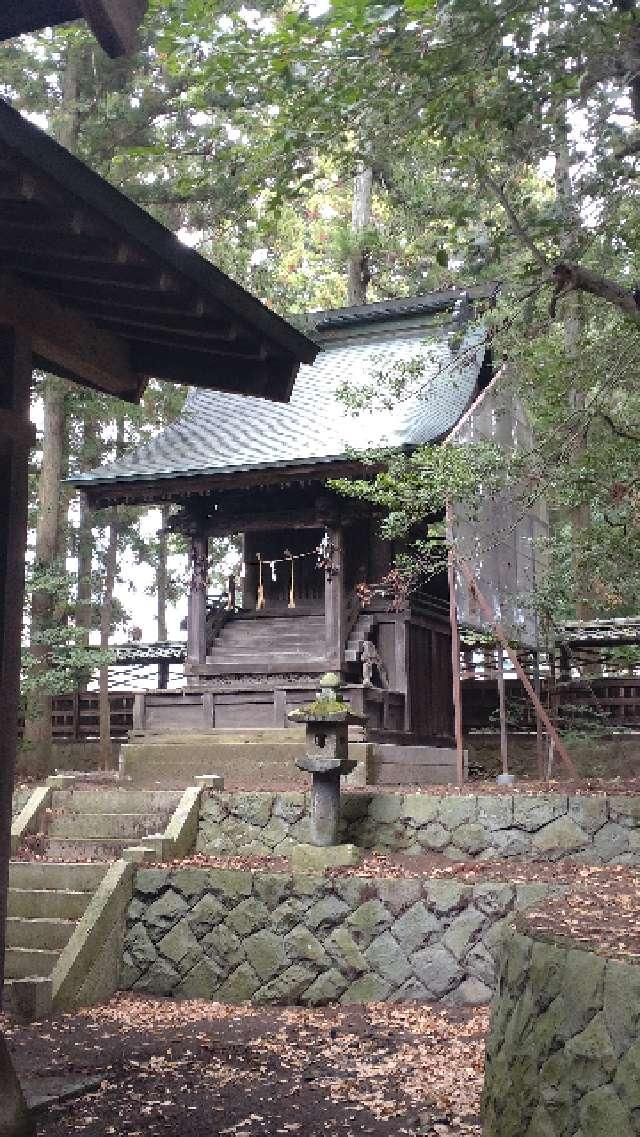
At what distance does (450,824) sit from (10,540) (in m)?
7.05

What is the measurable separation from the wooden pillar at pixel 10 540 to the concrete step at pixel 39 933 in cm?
497

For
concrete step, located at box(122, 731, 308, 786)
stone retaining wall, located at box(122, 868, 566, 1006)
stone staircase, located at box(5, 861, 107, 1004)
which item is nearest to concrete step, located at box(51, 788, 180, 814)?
concrete step, located at box(122, 731, 308, 786)

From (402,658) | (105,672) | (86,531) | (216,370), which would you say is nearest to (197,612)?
(105,672)

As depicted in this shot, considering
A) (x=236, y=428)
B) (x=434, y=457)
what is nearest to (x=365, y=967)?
(x=434, y=457)

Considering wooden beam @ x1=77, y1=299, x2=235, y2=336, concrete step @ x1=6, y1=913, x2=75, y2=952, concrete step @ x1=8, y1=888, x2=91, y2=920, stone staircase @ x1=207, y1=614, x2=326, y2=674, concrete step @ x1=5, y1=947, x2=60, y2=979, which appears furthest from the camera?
stone staircase @ x1=207, y1=614, x2=326, y2=674

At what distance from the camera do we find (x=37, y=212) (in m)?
3.67

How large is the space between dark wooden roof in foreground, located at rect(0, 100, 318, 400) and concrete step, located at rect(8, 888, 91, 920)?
5690 mm

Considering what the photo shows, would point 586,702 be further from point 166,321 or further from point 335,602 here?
point 166,321

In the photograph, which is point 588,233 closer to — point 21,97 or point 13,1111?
point 13,1111

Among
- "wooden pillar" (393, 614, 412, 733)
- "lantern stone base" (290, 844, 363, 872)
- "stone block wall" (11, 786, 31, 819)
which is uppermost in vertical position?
"wooden pillar" (393, 614, 412, 733)

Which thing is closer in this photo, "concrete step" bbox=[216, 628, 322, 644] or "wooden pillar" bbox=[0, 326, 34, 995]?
"wooden pillar" bbox=[0, 326, 34, 995]

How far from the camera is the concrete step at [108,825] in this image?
11039 mm

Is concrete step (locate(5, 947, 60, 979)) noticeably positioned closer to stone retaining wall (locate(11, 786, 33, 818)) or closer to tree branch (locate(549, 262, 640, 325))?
stone retaining wall (locate(11, 786, 33, 818))

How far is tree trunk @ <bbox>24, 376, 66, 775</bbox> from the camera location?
1573 cm
